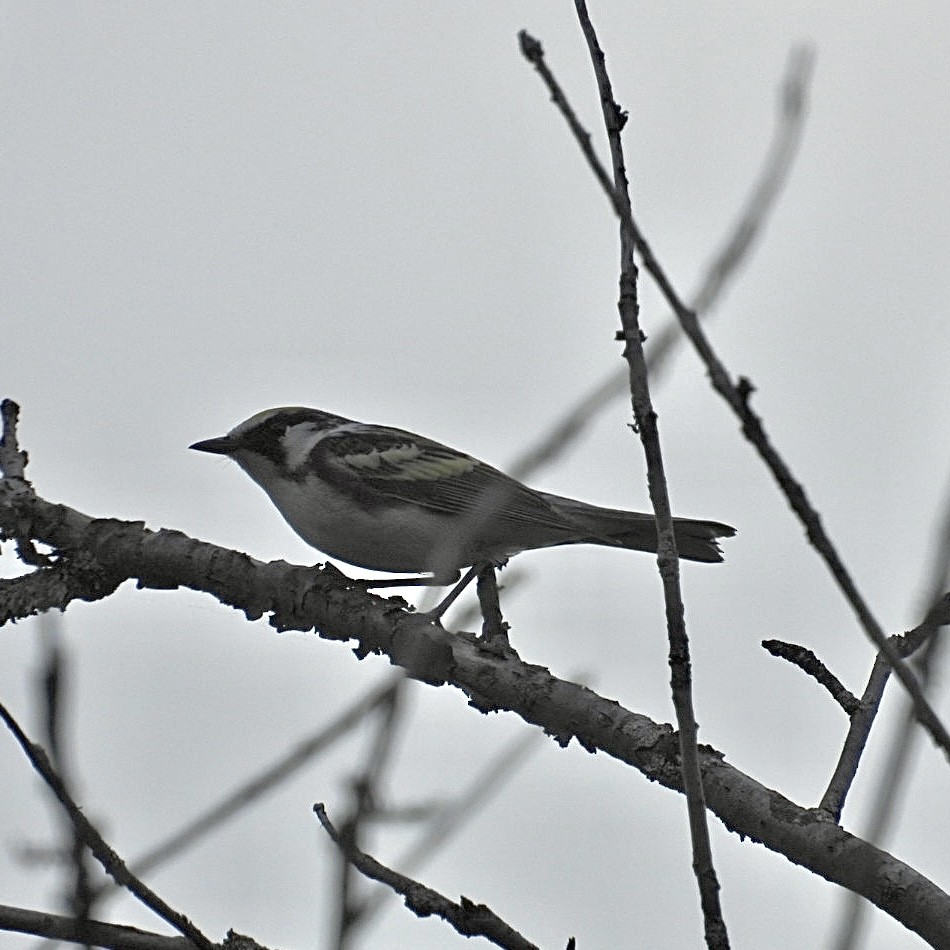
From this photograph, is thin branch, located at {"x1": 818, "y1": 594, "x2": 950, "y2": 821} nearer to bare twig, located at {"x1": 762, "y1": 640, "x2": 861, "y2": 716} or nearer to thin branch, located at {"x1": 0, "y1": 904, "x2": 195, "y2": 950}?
bare twig, located at {"x1": 762, "y1": 640, "x2": 861, "y2": 716}

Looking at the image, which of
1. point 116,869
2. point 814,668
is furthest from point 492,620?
point 116,869

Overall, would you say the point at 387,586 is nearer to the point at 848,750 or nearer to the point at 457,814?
the point at 848,750

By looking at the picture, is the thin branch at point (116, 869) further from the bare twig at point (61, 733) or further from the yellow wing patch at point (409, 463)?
the yellow wing patch at point (409, 463)

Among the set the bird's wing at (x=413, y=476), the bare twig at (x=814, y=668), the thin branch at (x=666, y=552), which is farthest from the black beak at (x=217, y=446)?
the thin branch at (x=666, y=552)

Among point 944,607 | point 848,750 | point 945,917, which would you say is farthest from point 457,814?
point 848,750

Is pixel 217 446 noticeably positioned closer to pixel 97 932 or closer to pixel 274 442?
pixel 274 442
